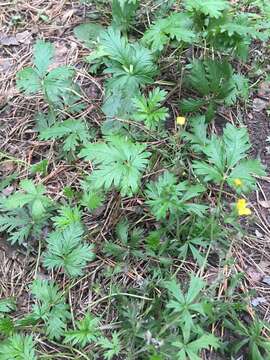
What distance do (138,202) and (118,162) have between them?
28 cm

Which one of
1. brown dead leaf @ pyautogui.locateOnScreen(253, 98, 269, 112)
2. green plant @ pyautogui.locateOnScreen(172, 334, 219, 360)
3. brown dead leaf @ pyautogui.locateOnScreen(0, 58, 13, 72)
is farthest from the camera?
brown dead leaf @ pyautogui.locateOnScreen(0, 58, 13, 72)

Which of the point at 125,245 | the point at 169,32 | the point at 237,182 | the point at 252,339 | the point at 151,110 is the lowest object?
the point at 252,339

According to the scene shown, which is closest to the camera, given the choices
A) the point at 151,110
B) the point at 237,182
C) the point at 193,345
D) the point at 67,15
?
the point at 193,345

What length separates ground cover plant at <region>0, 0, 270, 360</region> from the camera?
6.37 feet

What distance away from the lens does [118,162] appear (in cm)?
204

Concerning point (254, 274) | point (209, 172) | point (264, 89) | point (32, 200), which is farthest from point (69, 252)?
point (264, 89)

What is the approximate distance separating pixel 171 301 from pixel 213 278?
31 centimetres

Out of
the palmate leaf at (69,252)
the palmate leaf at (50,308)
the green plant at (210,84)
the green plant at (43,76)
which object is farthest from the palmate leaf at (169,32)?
the palmate leaf at (50,308)

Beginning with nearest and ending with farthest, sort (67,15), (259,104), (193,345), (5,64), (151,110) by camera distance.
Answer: (193,345) < (151,110) < (259,104) < (5,64) < (67,15)

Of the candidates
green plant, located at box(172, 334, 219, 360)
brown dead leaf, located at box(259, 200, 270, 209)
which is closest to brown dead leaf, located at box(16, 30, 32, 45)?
brown dead leaf, located at box(259, 200, 270, 209)

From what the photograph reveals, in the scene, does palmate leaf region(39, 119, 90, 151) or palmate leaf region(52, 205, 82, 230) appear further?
palmate leaf region(39, 119, 90, 151)

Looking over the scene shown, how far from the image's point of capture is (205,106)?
2.50 metres

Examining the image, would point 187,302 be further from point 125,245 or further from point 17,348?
point 17,348

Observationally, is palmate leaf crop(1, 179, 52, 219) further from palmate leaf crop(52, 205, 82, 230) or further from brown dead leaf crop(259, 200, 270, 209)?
brown dead leaf crop(259, 200, 270, 209)
